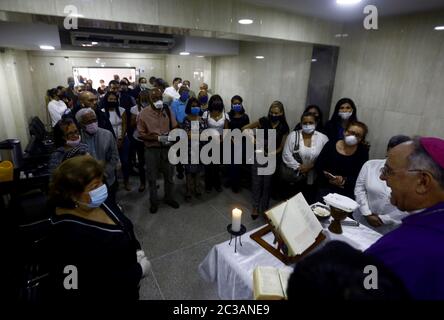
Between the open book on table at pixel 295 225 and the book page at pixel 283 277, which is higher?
the open book on table at pixel 295 225

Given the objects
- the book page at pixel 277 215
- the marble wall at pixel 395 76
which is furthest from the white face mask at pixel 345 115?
the book page at pixel 277 215

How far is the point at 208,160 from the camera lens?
Answer: 397 cm

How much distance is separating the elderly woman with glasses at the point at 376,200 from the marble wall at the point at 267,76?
2.46m

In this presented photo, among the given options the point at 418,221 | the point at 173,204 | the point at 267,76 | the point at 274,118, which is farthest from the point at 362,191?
the point at 267,76

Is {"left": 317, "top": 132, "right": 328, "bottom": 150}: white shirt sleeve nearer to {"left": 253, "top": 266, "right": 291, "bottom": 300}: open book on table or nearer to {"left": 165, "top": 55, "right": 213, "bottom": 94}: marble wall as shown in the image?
{"left": 253, "top": 266, "right": 291, "bottom": 300}: open book on table

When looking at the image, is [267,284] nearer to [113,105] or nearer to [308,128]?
[308,128]

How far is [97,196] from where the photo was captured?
1.34 m

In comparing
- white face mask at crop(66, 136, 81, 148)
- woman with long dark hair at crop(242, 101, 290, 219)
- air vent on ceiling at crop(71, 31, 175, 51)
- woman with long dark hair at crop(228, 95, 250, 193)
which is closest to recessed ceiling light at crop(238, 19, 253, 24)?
woman with long dark hair at crop(242, 101, 290, 219)

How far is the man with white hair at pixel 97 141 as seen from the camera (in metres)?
2.44

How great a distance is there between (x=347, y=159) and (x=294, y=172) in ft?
2.24

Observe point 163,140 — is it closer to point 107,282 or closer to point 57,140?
point 57,140

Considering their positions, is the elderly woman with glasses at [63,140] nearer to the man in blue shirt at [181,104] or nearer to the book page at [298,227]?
the book page at [298,227]

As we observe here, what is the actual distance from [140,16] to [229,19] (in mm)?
952
